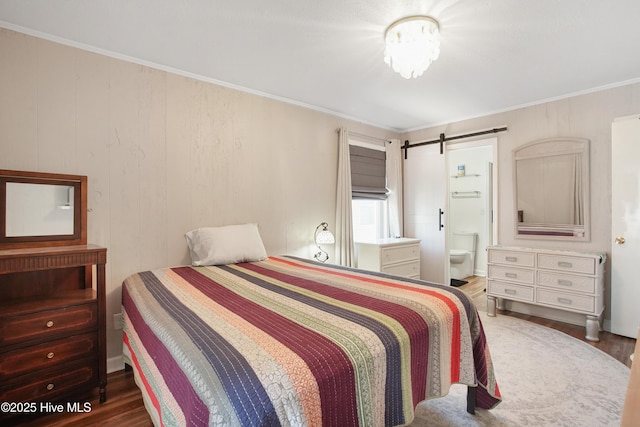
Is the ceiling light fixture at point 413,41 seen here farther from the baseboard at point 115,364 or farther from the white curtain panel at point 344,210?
the baseboard at point 115,364

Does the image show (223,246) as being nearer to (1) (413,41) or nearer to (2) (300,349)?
(2) (300,349)

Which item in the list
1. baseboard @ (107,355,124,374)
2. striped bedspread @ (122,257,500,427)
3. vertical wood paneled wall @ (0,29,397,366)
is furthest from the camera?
baseboard @ (107,355,124,374)

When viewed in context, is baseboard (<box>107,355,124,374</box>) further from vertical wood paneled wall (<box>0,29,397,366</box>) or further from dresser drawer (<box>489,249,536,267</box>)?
dresser drawer (<box>489,249,536,267</box>)

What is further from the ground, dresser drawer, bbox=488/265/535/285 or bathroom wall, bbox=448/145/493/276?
bathroom wall, bbox=448/145/493/276

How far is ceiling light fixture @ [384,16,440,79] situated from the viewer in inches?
75.7

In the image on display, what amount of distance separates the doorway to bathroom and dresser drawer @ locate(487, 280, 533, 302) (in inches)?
60.1

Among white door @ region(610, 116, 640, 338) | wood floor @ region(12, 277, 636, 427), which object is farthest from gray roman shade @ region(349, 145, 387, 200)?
wood floor @ region(12, 277, 636, 427)

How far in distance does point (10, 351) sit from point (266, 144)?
2394 mm

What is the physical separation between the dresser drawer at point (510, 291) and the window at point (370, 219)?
1.50 m

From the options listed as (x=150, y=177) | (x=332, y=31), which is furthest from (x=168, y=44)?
(x=332, y=31)

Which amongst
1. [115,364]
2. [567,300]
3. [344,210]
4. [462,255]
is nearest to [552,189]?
[567,300]

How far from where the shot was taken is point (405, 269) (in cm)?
400

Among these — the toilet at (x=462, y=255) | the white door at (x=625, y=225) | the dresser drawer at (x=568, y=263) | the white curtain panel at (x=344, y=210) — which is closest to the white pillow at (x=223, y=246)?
the white curtain panel at (x=344, y=210)

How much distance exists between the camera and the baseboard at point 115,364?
90.6 inches
